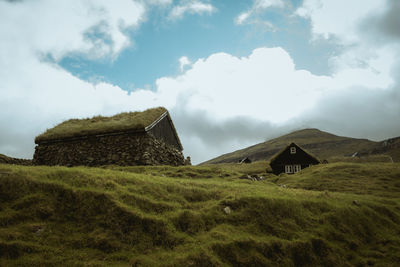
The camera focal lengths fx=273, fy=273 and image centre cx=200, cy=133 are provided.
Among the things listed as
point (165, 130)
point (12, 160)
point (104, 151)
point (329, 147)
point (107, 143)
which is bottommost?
point (12, 160)

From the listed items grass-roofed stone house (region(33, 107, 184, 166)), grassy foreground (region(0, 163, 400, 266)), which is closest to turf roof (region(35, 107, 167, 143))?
grass-roofed stone house (region(33, 107, 184, 166))

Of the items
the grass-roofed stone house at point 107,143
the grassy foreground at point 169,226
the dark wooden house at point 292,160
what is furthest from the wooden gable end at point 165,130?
the dark wooden house at point 292,160

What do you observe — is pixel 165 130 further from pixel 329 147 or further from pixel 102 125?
pixel 329 147

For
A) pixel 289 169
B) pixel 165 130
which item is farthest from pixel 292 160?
pixel 165 130

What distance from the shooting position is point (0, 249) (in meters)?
7.34

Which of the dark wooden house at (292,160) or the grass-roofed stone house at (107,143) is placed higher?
the grass-roofed stone house at (107,143)

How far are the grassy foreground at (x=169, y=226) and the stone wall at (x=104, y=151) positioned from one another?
13.8 meters

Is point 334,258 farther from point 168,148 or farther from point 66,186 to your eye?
point 168,148

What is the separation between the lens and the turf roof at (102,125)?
27031 millimetres

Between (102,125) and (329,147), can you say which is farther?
(329,147)

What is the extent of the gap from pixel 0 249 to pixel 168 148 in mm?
24157

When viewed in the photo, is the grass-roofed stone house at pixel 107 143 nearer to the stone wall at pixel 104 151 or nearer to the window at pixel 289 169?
the stone wall at pixel 104 151

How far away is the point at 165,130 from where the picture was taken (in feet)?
105

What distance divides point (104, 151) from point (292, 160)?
31170mm
